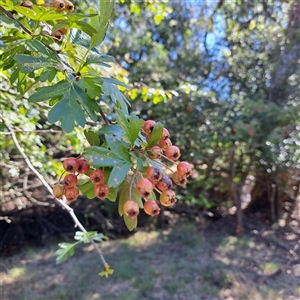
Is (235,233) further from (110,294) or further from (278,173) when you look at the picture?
(110,294)

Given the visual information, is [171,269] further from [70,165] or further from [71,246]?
[70,165]

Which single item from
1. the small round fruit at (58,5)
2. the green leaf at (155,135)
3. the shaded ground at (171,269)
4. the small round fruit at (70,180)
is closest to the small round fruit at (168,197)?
the green leaf at (155,135)

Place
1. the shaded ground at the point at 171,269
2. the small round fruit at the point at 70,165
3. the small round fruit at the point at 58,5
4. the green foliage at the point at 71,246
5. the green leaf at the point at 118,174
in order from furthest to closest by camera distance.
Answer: the shaded ground at the point at 171,269
the green foliage at the point at 71,246
the small round fruit at the point at 58,5
the small round fruit at the point at 70,165
the green leaf at the point at 118,174

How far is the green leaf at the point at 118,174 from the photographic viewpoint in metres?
0.63

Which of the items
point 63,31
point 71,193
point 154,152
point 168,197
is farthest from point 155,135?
point 63,31

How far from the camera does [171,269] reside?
4031 millimetres

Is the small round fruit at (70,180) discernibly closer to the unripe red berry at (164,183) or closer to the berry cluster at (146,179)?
the berry cluster at (146,179)

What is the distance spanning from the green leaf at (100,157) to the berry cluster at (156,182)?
0.25 ft

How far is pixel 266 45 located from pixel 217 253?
3510mm

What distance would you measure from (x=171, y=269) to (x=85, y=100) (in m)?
3.73

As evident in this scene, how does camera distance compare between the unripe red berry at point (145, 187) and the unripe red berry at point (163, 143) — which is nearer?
the unripe red berry at point (145, 187)

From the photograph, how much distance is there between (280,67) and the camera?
495cm

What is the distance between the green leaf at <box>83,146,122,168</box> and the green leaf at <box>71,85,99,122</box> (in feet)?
0.33

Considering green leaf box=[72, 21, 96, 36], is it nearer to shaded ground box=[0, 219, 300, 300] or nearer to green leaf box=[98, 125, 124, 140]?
green leaf box=[98, 125, 124, 140]
